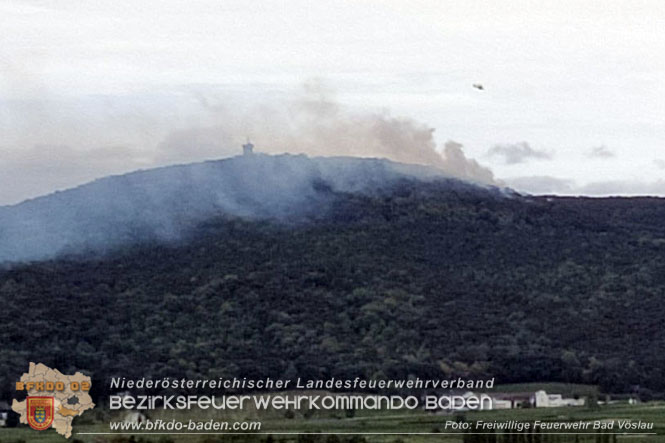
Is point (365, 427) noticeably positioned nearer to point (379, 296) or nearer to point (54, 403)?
point (54, 403)

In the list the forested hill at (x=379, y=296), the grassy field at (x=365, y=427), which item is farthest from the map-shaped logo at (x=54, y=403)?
the forested hill at (x=379, y=296)


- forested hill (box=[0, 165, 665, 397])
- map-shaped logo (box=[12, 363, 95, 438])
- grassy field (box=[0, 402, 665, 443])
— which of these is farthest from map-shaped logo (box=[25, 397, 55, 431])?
forested hill (box=[0, 165, 665, 397])

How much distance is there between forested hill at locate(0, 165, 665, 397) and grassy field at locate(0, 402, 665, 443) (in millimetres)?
14001

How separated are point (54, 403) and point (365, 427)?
16559 millimetres

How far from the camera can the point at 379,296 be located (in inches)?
5330

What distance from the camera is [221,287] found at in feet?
447

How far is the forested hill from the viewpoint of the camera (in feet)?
397

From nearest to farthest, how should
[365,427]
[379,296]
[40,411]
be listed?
[40,411]
[365,427]
[379,296]

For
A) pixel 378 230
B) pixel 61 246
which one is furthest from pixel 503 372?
pixel 61 246

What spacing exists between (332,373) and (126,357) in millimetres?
13073

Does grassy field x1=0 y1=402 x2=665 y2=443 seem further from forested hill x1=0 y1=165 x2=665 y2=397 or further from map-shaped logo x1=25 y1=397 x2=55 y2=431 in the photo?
forested hill x1=0 y1=165 x2=665 y2=397

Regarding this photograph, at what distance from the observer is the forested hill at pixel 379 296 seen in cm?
12106

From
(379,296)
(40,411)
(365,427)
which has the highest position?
(379,296)

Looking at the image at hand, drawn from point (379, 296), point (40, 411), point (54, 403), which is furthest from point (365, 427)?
point (379, 296)
